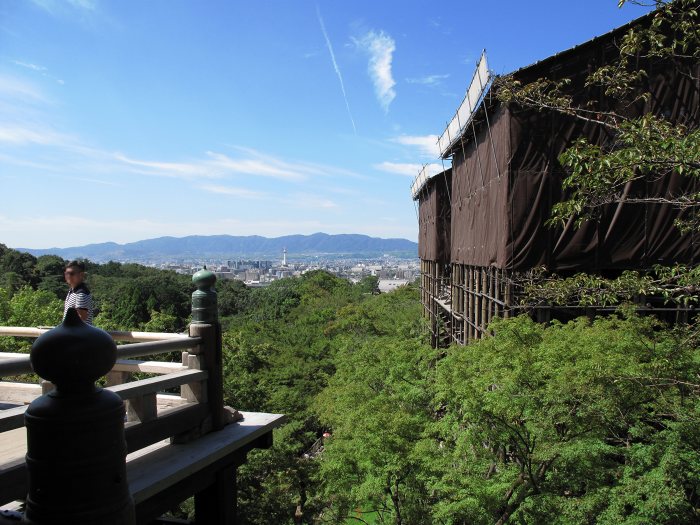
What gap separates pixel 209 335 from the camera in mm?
4457

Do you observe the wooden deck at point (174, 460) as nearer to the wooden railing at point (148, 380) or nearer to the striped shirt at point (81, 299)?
the wooden railing at point (148, 380)

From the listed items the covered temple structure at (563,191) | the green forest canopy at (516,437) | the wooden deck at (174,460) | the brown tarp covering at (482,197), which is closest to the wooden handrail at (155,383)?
the wooden deck at (174,460)

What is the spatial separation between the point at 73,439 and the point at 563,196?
45.0 feet

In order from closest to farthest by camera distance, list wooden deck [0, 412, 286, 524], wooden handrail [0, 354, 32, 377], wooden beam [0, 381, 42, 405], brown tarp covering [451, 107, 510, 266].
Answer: wooden handrail [0, 354, 32, 377] → wooden deck [0, 412, 286, 524] → wooden beam [0, 381, 42, 405] → brown tarp covering [451, 107, 510, 266]

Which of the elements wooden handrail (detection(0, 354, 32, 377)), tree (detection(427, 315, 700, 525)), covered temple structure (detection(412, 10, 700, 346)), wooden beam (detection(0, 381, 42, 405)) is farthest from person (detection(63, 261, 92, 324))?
covered temple structure (detection(412, 10, 700, 346))

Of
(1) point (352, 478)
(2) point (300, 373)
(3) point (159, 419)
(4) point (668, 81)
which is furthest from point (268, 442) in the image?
(2) point (300, 373)

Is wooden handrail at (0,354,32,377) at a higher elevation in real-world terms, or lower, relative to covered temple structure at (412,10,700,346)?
lower

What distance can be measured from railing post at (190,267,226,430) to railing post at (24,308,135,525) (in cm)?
297

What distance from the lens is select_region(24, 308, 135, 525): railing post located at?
1.38 metres

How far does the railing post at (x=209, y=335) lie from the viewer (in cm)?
441

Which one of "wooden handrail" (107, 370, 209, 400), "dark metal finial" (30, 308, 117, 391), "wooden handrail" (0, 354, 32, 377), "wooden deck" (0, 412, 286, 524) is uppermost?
"dark metal finial" (30, 308, 117, 391)

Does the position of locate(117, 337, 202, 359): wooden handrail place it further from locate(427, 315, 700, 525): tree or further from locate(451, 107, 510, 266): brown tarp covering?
locate(451, 107, 510, 266): brown tarp covering

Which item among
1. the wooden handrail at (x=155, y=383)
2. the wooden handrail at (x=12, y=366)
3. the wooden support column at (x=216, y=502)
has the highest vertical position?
the wooden handrail at (x=12, y=366)

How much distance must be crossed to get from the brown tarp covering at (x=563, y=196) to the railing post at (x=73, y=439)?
13179mm
